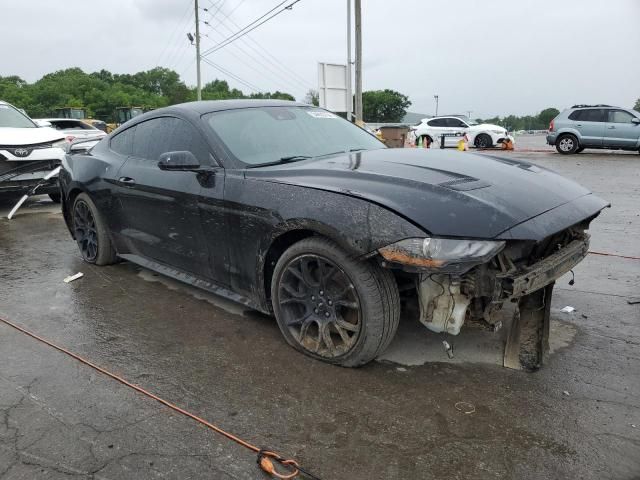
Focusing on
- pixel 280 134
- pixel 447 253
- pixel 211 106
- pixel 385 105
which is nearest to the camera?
pixel 447 253

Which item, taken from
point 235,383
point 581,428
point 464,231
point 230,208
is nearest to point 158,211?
point 230,208

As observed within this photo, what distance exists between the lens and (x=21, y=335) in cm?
357

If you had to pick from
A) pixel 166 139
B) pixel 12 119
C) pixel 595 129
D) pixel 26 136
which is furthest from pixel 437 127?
pixel 166 139

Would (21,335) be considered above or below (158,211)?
below

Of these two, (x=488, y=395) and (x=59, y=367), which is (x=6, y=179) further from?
(x=488, y=395)

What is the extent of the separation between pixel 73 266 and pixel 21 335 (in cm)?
172

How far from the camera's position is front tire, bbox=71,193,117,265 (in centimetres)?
483

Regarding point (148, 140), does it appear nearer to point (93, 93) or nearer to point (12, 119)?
point (12, 119)

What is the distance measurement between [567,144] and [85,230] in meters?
17.0

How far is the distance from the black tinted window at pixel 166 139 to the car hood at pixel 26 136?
4608 millimetres

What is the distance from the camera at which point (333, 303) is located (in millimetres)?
2920

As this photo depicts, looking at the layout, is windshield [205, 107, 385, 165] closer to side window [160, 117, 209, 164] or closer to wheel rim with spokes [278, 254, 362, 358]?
side window [160, 117, 209, 164]

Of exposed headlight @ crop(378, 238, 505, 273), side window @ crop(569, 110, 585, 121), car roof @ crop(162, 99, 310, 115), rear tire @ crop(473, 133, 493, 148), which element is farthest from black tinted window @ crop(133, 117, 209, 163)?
rear tire @ crop(473, 133, 493, 148)

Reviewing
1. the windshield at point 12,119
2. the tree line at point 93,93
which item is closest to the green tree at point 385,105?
the tree line at point 93,93
